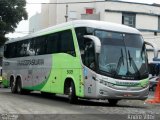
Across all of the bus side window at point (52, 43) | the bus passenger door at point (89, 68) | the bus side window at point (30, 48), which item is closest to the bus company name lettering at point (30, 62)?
the bus side window at point (30, 48)

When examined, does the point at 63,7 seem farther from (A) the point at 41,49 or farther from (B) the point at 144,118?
(B) the point at 144,118

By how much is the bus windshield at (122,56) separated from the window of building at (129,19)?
41.7 meters

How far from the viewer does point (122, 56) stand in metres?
19.8

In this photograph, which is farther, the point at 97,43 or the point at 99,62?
the point at 99,62

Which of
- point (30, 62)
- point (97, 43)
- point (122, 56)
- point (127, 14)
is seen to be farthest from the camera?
point (127, 14)

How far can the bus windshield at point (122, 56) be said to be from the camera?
19.5 m

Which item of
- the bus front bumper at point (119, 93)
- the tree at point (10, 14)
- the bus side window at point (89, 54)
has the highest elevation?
the tree at point (10, 14)

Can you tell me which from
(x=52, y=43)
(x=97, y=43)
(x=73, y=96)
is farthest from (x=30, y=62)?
(x=97, y=43)

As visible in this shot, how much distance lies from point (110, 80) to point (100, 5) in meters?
44.9

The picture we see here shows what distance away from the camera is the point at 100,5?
208 feet

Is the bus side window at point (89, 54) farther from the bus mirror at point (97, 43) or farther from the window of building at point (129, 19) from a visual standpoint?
the window of building at point (129, 19)

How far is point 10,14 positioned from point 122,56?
30326 mm

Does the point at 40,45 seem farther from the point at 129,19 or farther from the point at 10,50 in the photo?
the point at 129,19

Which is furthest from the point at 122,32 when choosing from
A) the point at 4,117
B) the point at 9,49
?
the point at 9,49
